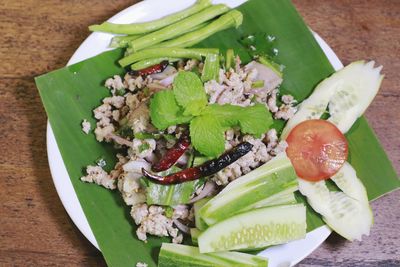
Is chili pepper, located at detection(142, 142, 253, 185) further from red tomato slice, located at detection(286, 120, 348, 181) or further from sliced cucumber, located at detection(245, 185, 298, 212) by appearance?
red tomato slice, located at detection(286, 120, 348, 181)

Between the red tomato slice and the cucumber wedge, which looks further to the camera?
the cucumber wedge

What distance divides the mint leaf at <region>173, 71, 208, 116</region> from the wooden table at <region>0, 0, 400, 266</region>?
3.69ft

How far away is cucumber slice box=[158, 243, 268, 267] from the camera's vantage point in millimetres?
3092

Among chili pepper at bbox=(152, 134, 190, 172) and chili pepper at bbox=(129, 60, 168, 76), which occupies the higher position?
chili pepper at bbox=(129, 60, 168, 76)

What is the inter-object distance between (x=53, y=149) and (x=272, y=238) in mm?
1370

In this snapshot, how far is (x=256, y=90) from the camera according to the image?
11.5ft

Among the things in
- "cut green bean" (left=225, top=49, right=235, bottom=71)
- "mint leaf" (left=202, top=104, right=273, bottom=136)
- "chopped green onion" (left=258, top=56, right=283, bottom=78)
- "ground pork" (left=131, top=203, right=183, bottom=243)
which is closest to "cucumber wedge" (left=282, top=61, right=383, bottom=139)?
"chopped green onion" (left=258, top=56, right=283, bottom=78)

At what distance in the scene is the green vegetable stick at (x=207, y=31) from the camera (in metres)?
3.60

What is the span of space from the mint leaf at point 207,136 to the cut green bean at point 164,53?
0.62 m

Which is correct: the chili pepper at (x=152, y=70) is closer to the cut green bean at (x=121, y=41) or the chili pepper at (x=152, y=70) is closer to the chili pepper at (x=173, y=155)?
the cut green bean at (x=121, y=41)

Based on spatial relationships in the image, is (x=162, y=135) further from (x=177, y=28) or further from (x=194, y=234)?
(x=177, y=28)

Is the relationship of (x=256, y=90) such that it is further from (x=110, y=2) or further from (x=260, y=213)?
(x=110, y=2)

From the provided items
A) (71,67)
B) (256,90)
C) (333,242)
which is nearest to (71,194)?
(71,67)

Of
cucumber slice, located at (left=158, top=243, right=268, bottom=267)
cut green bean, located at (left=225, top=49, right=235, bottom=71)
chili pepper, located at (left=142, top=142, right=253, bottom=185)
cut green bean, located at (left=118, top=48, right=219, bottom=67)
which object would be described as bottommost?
cucumber slice, located at (left=158, top=243, right=268, bottom=267)
